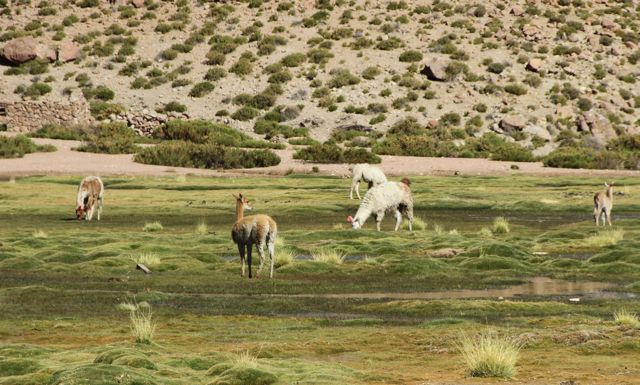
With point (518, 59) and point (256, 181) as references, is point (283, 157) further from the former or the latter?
point (518, 59)

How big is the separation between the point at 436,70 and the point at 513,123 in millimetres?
11405

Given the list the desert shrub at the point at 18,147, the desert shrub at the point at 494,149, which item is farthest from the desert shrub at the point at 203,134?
the desert shrub at the point at 494,149

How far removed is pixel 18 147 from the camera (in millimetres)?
62688

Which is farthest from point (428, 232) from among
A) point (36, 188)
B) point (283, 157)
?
point (283, 157)

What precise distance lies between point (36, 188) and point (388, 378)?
120 feet

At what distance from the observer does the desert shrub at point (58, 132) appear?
2800 inches

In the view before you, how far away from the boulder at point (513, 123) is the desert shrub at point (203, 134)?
1796 cm

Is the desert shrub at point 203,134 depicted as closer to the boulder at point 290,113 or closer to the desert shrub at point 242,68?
the boulder at point 290,113

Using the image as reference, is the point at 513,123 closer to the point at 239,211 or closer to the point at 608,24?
the point at 608,24

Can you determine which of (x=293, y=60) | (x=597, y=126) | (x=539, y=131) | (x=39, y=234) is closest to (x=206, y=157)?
(x=539, y=131)

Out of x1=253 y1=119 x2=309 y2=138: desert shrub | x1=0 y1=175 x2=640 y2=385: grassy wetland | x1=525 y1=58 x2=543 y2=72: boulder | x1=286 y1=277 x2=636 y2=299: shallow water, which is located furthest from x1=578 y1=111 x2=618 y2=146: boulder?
x1=286 y1=277 x2=636 y2=299: shallow water

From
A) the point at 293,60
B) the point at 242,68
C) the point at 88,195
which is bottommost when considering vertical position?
the point at 88,195

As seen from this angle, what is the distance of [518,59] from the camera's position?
93188 mm

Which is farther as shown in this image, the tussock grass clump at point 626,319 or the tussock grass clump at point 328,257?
the tussock grass clump at point 328,257
